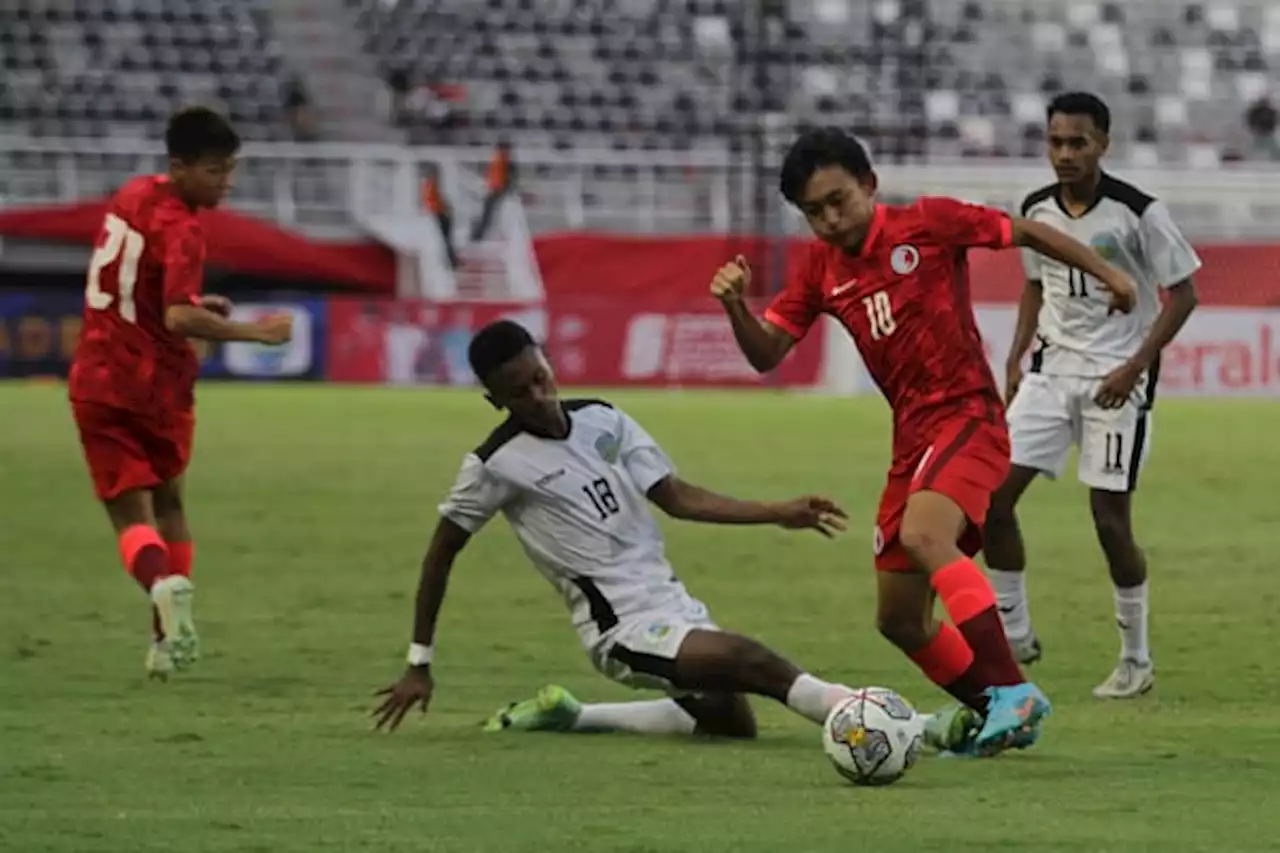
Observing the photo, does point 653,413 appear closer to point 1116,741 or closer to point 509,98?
point 509,98

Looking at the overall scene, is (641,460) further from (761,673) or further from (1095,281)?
(1095,281)

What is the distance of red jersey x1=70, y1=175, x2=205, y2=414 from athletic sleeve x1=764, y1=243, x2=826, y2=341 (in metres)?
2.36

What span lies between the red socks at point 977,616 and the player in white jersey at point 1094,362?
1790 mm

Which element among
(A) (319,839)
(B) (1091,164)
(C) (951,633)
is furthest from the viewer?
(B) (1091,164)

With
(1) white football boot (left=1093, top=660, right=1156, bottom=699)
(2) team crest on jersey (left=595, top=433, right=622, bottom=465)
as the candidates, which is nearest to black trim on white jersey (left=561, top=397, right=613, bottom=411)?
(2) team crest on jersey (left=595, top=433, right=622, bottom=465)

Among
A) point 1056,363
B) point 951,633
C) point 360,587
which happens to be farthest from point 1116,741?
point 360,587

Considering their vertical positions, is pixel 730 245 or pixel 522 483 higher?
pixel 522 483

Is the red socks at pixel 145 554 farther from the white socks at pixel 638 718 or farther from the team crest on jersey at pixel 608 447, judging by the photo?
the team crest on jersey at pixel 608 447

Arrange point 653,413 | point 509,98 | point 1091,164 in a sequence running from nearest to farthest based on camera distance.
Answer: point 1091,164 < point 653,413 < point 509,98

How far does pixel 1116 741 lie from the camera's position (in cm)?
800

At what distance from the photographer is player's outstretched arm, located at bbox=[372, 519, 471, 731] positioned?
7.91 meters

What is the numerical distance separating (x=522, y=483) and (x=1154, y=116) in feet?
103

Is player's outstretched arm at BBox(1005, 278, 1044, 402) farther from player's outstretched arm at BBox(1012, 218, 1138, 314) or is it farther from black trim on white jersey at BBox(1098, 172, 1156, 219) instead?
player's outstretched arm at BBox(1012, 218, 1138, 314)

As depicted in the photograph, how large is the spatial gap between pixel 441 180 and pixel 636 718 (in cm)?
2678
